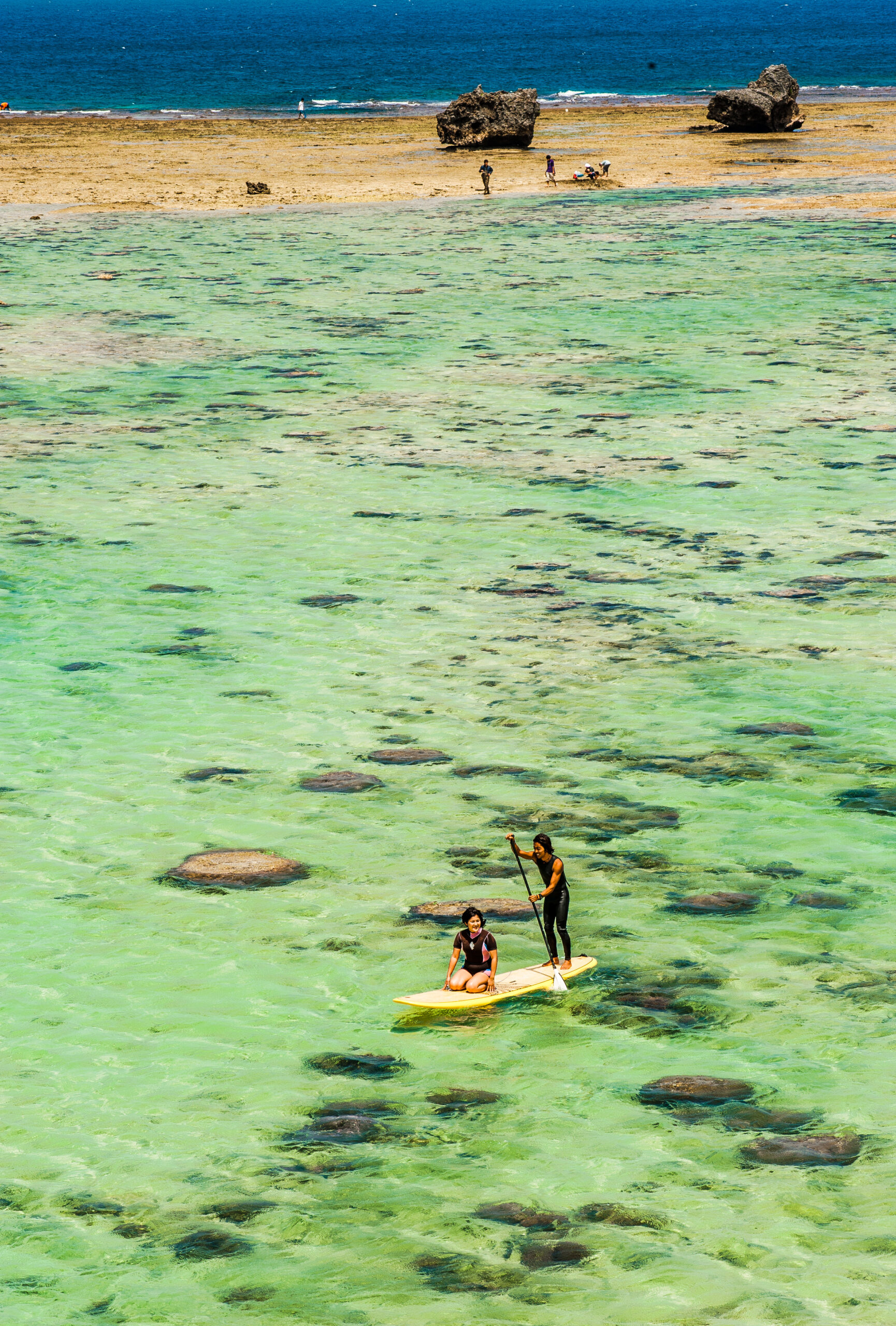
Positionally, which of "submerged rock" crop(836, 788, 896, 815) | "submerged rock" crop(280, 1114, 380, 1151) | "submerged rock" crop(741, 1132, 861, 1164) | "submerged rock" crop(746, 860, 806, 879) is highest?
"submerged rock" crop(836, 788, 896, 815)

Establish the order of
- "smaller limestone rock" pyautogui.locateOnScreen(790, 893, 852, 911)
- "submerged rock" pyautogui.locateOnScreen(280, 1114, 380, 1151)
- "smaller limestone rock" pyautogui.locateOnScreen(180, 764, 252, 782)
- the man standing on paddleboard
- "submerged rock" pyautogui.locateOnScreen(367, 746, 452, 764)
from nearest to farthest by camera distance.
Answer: "submerged rock" pyautogui.locateOnScreen(280, 1114, 380, 1151), the man standing on paddleboard, "smaller limestone rock" pyautogui.locateOnScreen(790, 893, 852, 911), "smaller limestone rock" pyautogui.locateOnScreen(180, 764, 252, 782), "submerged rock" pyautogui.locateOnScreen(367, 746, 452, 764)

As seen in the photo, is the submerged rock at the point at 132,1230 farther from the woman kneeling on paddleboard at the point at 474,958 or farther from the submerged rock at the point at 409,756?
the submerged rock at the point at 409,756

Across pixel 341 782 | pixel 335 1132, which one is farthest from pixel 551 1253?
pixel 341 782

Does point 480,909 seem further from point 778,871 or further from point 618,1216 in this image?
point 618,1216

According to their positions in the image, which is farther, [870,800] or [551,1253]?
[870,800]

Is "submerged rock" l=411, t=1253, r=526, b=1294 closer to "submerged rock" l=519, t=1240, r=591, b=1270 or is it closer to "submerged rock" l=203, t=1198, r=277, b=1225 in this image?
"submerged rock" l=519, t=1240, r=591, b=1270

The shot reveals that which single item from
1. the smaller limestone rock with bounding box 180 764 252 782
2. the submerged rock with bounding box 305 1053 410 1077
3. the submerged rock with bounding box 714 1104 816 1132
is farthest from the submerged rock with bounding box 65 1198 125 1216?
the smaller limestone rock with bounding box 180 764 252 782

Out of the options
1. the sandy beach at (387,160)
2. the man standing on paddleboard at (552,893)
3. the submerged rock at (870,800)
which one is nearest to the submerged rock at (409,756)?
the submerged rock at (870,800)
